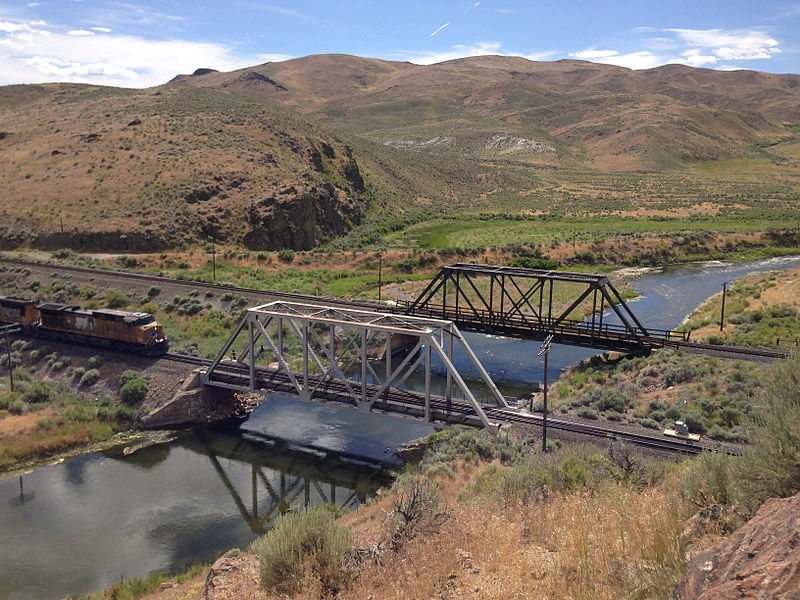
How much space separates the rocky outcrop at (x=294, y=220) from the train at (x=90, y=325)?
34.7 metres

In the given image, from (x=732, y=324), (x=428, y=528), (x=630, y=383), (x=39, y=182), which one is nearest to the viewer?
(x=428, y=528)

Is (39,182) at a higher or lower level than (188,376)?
higher

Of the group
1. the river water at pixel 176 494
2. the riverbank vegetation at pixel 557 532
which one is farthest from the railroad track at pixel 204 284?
the riverbank vegetation at pixel 557 532

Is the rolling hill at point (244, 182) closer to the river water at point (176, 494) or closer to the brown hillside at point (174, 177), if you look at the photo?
the brown hillside at point (174, 177)

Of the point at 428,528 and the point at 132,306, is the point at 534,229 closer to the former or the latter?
the point at 132,306

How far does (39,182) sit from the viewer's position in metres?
83.3

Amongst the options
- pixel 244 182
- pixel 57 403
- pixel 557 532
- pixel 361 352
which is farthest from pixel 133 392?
pixel 244 182

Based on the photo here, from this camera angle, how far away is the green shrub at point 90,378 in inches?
1468

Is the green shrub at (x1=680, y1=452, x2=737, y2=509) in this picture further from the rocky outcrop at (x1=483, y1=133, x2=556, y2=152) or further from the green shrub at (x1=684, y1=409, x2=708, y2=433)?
the rocky outcrop at (x1=483, y1=133, x2=556, y2=152)

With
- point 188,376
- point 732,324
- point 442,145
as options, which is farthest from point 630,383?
point 442,145

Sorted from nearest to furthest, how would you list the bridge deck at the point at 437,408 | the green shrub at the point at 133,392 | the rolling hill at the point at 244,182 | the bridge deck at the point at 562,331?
the bridge deck at the point at 437,408
the green shrub at the point at 133,392
the bridge deck at the point at 562,331
the rolling hill at the point at 244,182

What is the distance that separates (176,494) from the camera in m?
27.5

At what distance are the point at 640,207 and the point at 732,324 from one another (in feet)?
224

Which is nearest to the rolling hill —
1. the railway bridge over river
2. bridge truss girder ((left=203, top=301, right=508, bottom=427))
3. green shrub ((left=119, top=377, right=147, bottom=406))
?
the railway bridge over river
